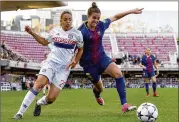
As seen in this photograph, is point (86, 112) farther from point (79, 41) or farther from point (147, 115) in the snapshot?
point (147, 115)

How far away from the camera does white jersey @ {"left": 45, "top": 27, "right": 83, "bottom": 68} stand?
9617mm

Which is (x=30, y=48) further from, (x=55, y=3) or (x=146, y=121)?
(x=146, y=121)

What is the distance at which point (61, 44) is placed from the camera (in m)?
9.66

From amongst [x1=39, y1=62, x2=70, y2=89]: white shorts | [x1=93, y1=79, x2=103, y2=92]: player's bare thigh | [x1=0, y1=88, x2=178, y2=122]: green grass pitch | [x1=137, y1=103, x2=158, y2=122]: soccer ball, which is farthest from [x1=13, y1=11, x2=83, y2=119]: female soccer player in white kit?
[x1=137, y1=103, x2=158, y2=122]: soccer ball

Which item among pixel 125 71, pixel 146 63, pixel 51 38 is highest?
pixel 51 38

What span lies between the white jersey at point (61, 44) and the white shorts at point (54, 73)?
0.44 feet

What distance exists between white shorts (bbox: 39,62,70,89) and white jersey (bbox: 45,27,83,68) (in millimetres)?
134

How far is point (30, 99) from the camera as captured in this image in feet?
30.6

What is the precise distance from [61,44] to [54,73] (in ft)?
2.13

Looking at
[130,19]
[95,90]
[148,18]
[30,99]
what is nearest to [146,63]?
[95,90]

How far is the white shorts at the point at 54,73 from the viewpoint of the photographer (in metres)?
9.38

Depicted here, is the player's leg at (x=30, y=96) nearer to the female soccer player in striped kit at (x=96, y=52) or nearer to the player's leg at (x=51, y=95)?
the player's leg at (x=51, y=95)

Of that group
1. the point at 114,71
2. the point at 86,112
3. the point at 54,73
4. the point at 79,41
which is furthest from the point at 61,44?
the point at 86,112

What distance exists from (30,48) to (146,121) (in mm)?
61373
